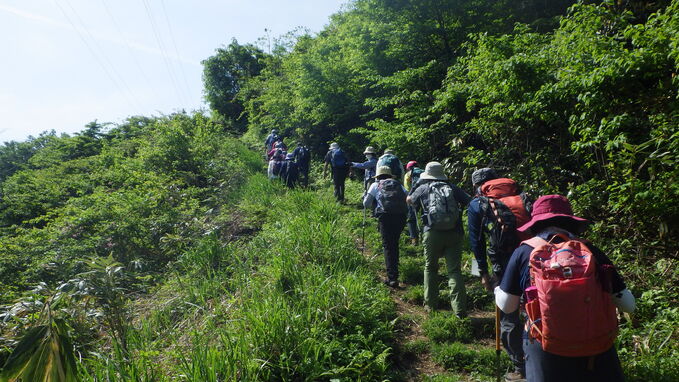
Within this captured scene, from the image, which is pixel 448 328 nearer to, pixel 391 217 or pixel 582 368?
pixel 391 217

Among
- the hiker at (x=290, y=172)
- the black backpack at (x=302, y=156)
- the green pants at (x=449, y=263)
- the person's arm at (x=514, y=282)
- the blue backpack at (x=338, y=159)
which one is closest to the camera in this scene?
the person's arm at (x=514, y=282)

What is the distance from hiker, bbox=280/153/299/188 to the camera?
10.9 m

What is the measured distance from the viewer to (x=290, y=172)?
11.0 metres

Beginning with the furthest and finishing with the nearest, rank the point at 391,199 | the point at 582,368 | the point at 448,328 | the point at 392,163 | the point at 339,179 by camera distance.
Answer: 1. the point at 339,179
2. the point at 392,163
3. the point at 391,199
4. the point at 448,328
5. the point at 582,368

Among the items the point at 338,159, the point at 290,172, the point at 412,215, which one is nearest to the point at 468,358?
the point at 412,215

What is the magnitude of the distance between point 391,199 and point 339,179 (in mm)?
5014

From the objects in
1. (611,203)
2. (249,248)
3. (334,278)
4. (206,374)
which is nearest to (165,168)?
(249,248)

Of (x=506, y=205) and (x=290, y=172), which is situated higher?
(x=290, y=172)

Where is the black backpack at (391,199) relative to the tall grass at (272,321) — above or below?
above

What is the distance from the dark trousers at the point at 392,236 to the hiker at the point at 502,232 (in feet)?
5.48

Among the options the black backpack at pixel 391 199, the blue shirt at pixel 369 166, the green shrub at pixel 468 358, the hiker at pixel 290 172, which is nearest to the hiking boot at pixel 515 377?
the green shrub at pixel 468 358

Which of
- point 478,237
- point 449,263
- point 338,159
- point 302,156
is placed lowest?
point 449,263

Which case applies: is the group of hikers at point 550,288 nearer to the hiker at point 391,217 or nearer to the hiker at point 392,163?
the hiker at point 391,217

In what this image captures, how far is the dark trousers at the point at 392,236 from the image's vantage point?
5234 millimetres
